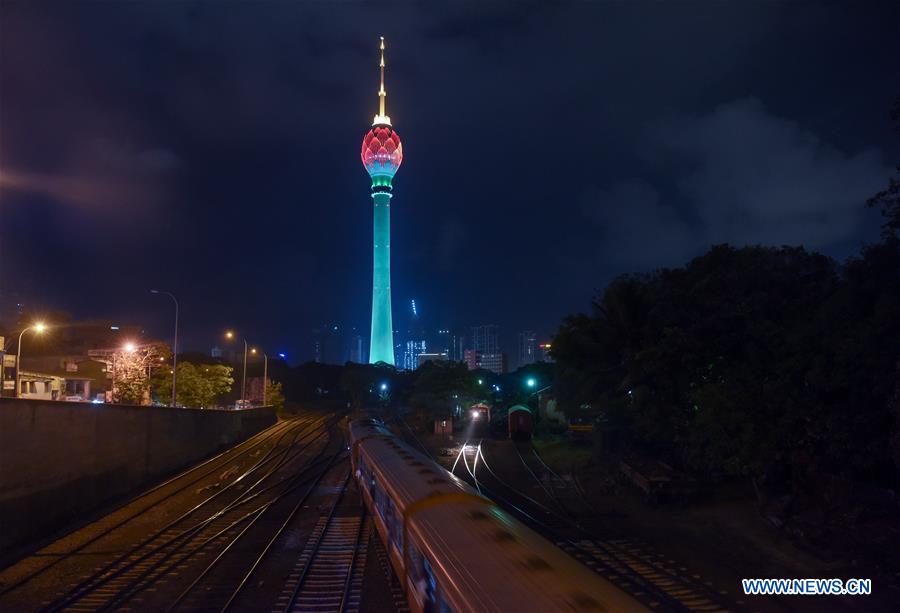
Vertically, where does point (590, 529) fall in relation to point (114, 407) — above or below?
below

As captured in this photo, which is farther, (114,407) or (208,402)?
(208,402)

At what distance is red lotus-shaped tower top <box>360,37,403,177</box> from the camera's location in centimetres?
13738

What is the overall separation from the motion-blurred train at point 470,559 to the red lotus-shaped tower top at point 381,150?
422ft

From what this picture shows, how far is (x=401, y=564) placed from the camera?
11.2 m

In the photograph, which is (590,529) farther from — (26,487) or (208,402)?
(208,402)

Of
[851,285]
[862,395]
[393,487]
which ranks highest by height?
[851,285]

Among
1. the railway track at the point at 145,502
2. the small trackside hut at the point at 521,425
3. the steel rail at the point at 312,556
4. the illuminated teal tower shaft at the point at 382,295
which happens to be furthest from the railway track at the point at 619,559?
the illuminated teal tower shaft at the point at 382,295

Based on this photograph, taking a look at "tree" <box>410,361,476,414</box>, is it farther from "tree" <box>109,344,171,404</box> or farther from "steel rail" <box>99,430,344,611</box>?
"steel rail" <box>99,430,344,611</box>

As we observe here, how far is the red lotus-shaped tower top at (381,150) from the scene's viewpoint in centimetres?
13738

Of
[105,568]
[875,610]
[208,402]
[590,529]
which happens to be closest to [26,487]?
[105,568]

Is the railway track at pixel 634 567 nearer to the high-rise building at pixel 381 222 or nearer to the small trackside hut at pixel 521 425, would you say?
the small trackside hut at pixel 521 425

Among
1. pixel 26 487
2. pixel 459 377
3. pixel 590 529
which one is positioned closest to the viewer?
pixel 590 529

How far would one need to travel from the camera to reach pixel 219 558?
15.8 m

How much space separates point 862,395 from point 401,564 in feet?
36.6
